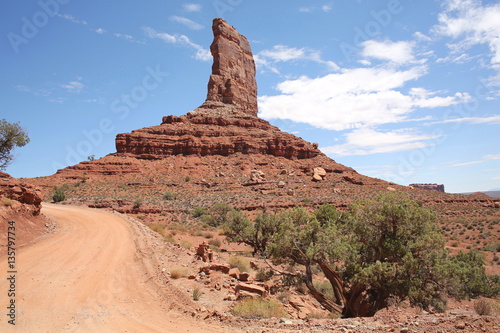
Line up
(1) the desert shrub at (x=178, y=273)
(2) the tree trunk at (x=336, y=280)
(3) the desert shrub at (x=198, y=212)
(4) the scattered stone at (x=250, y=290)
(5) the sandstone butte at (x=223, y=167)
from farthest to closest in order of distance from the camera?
(5) the sandstone butte at (x=223, y=167), (3) the desert shrub at (x=198, y=212), (2) the tree trunk at (x=336, y=280), (1) the desert shrub at (x=178, y=273), (4) the scattered stone at (x=250, y=290)

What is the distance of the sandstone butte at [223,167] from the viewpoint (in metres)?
48.6

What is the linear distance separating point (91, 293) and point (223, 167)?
59.7 metres

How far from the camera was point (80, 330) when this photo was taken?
5695 millimetres

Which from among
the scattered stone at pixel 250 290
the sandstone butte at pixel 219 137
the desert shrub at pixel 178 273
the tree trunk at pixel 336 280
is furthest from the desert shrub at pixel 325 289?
the sandstone butte at pixel 219 137

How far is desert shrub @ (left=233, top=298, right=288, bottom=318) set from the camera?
7121mm

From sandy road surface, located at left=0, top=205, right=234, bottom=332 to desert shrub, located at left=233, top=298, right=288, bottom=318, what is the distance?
3.15 feet

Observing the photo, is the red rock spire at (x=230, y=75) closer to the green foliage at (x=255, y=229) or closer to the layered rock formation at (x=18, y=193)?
the green foliage at (x=255, y=229)

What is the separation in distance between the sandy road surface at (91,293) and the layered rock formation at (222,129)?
58896 mm

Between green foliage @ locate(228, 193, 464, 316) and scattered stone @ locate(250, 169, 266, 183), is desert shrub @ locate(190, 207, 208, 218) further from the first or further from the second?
green foliage @ locate(228, 193, 464, 316)

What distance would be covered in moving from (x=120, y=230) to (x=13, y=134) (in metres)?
9.49

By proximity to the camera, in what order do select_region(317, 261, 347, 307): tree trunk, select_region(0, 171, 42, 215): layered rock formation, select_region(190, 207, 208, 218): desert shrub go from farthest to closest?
1. select_region(190, 207, 208, 218): desert shrub
2. select_region(0, 171, 42, 215): layered rock formation
3. select_region(317, 261, 347, 307): tree trunk

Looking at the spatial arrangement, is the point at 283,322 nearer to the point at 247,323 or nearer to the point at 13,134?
the point at 247,323

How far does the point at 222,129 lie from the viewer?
75.8m

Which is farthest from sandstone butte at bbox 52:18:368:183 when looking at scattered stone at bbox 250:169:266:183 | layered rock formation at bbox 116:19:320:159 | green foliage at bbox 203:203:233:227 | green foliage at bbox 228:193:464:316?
green foliage at bbox 228:193:464:316
